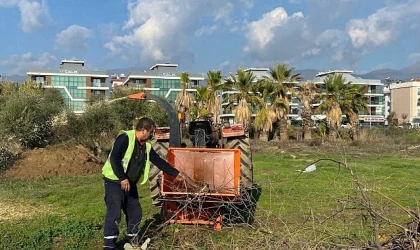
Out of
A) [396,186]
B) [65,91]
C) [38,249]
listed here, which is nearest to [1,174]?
[38,249]

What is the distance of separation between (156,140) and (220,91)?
30.1 metres

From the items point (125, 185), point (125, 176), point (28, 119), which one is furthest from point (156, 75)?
point (125, 185)

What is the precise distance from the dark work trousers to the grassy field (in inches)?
16.1

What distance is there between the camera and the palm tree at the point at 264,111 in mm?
37125

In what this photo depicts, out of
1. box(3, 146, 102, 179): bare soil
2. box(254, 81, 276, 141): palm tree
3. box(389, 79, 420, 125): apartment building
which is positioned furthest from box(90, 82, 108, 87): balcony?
box(3, 146, 102, 179): bare soil

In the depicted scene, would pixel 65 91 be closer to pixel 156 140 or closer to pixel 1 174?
pixel 1 174

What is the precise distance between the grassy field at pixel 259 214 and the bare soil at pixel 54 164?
1.08 metres

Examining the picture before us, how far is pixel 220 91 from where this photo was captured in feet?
132

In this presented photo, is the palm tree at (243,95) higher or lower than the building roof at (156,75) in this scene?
lower

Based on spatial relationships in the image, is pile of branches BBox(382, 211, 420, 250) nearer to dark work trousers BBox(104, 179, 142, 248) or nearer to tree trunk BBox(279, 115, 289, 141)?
dark work trousers BBox(104, 179, 142, 248)

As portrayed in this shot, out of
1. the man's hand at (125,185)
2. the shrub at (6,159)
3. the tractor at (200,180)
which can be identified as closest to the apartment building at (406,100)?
the shrub at (6,159)

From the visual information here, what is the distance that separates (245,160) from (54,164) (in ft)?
28.1

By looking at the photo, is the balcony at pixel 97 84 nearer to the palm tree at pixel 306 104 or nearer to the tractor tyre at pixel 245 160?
the palm tree at pixel 306 104

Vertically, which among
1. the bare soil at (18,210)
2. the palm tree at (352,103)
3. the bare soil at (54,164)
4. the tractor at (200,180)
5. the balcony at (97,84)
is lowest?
the bare soil at (18,210)
